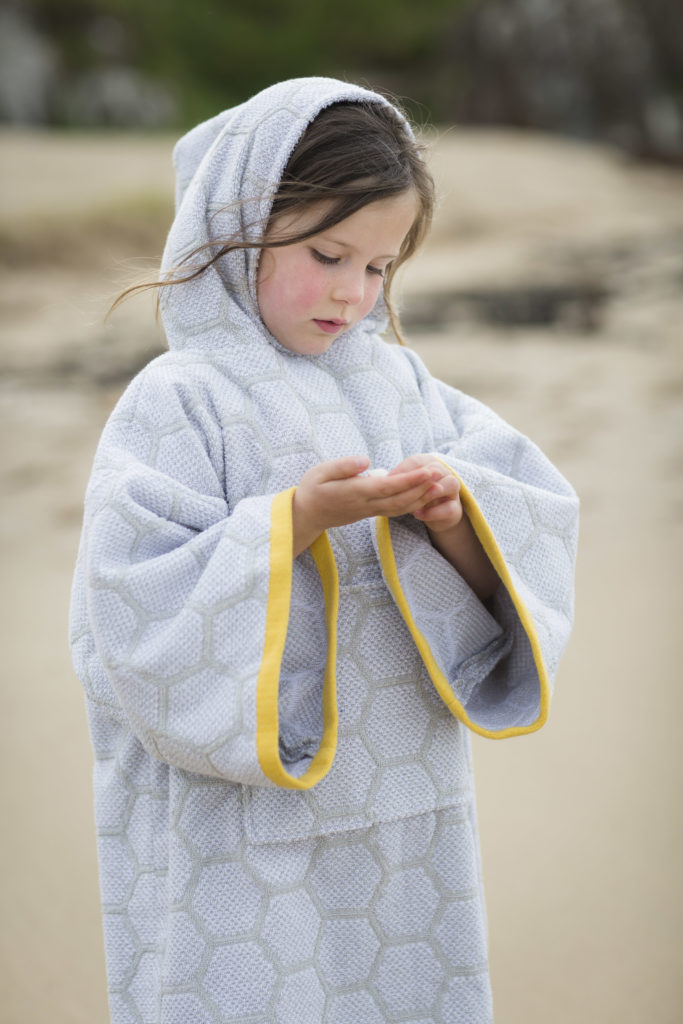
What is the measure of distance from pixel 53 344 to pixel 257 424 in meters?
4.37

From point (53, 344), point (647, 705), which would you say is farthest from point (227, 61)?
point (647, 705)

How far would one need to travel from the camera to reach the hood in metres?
1.03

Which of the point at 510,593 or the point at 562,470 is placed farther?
the point at 562,470

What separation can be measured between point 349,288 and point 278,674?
0.38 m

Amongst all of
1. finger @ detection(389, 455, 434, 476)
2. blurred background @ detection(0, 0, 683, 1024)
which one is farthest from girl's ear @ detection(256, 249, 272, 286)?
finger @ detection(389, 455, 434, 476)

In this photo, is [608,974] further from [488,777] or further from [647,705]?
[647,705]

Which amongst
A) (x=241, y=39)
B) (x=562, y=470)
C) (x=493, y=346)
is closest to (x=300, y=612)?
(x=562, y=470)

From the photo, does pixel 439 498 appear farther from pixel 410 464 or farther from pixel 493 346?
pixel 493 346

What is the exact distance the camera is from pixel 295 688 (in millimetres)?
1006

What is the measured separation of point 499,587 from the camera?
1100 mm

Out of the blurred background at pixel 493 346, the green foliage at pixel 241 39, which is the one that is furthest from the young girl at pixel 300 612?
the green foliage at pixel 241 39

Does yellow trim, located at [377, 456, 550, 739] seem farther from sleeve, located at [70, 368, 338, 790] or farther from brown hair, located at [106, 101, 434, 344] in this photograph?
brown hair, located at [106, 101, 434, 344]

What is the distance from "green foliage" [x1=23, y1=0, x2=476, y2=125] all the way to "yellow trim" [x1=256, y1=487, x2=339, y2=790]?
7.97m

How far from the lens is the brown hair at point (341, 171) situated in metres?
1.00
